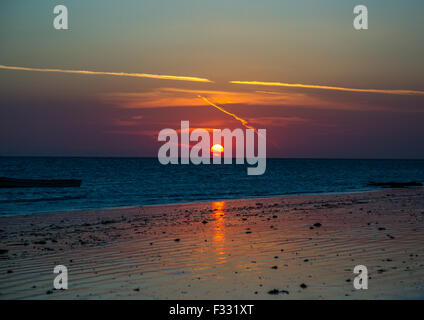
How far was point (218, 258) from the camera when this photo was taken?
49.7 ft

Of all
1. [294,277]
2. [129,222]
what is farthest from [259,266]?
[129,222]

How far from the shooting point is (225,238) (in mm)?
19297

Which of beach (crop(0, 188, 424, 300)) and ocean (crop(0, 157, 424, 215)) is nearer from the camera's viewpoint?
beach (crop(0, 188, 424, 300))

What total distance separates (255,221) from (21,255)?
40.7 ft

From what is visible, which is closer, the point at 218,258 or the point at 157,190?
the point at 218,258

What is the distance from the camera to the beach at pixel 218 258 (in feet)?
37.6

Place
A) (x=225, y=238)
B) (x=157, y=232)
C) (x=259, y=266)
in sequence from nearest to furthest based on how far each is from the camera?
(x=259, y=266), (x=225, y=238), (x=157, y=232)

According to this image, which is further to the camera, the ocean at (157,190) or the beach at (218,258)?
the ocean at (157,190)

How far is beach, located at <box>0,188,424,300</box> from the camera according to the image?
11.5 meters

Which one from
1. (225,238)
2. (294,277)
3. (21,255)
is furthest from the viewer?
(225,238)
